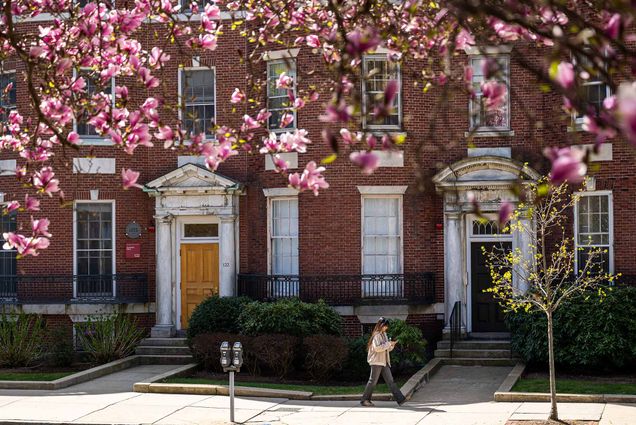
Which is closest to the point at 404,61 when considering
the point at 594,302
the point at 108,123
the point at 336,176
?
the point at 108,123

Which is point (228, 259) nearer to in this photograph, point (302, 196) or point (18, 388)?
point (302, 196)

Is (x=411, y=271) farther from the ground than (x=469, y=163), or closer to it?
closer to it

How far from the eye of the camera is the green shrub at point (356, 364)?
73.4 feet

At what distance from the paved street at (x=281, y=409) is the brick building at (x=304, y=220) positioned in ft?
12.9

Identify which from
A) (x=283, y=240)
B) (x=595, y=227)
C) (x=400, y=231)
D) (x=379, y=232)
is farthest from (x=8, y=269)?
(x=595, y=227)

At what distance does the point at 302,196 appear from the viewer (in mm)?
25109

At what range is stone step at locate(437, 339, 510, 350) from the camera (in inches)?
930

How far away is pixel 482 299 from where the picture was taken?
81.3 ft

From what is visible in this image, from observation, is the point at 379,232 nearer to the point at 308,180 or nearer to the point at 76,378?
the point at 76,378

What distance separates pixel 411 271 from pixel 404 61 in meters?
14.6

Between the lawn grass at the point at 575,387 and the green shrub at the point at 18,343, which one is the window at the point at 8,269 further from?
the lawn grass at the point at 575,387

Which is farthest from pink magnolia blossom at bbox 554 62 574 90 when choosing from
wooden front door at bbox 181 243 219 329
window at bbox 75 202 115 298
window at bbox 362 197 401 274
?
window at bbox 75 202 115 298

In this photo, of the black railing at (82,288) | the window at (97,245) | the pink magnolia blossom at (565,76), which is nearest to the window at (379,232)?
the black railing at (82,288)

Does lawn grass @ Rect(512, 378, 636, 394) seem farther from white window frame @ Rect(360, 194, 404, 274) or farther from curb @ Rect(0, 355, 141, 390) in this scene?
curb @ Rect(0, 355, 141, 390)
